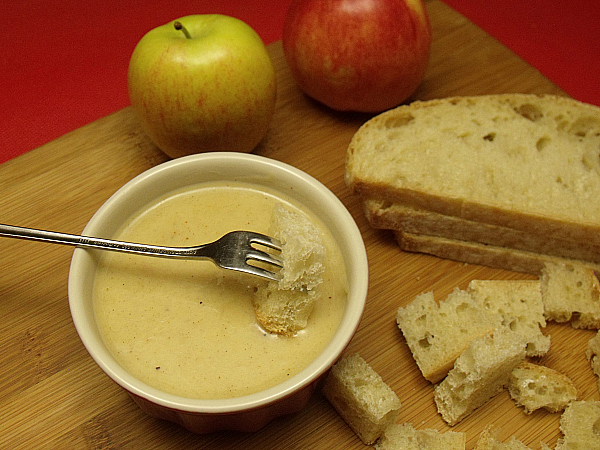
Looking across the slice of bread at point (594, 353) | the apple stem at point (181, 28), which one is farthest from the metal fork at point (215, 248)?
the slice of bread at point (594, 353)

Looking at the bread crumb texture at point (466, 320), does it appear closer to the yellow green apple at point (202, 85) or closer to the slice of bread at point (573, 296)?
the slice of bread at point (573, 296)

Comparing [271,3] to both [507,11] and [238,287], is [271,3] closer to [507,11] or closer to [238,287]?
[507,11]

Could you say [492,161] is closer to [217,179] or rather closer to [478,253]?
[478,253]

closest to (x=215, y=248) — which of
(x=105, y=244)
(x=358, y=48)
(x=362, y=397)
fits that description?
(x=105, y=244)

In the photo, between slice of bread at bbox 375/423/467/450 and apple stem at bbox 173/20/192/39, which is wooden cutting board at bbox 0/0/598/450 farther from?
apple stem at bbox 173/20/192/39

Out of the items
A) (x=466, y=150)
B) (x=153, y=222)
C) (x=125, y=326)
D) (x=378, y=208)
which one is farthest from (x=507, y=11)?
(x=125, y=326)

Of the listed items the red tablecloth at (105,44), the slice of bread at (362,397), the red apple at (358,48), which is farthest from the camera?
the red tablecloth at (105,44)
